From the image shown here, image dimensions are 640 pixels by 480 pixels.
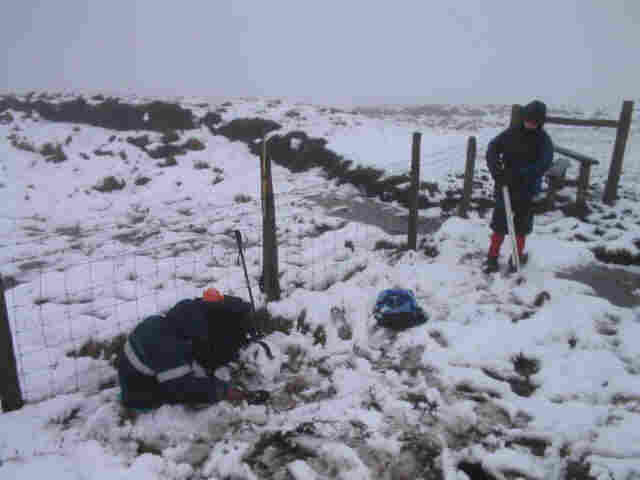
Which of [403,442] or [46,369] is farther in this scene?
[46,369]

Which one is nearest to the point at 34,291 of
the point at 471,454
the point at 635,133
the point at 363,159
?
the point at 471,454

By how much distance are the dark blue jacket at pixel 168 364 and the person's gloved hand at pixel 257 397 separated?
21cm

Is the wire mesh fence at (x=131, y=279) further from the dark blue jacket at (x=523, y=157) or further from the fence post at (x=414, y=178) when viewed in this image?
the dark blue jacket at (x=523, y=157)

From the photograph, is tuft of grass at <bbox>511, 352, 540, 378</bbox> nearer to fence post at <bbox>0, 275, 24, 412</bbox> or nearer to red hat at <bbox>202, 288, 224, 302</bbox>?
red hat at <bbox>202, 288, 224, 302</bbox>

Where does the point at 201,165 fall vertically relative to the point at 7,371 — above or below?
above

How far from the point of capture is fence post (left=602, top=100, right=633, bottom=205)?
793cm

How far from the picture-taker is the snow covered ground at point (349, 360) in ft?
10.6

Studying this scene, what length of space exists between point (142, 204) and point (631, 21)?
5336 inches

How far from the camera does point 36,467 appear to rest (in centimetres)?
315

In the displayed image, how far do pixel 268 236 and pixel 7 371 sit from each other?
2.85 meters

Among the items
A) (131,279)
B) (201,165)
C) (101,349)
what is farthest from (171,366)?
(201,165)

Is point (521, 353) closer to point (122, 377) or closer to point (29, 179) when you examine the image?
point (122, 377)

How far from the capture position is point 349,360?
14.8 ft

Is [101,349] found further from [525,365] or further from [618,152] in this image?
[618,152]
